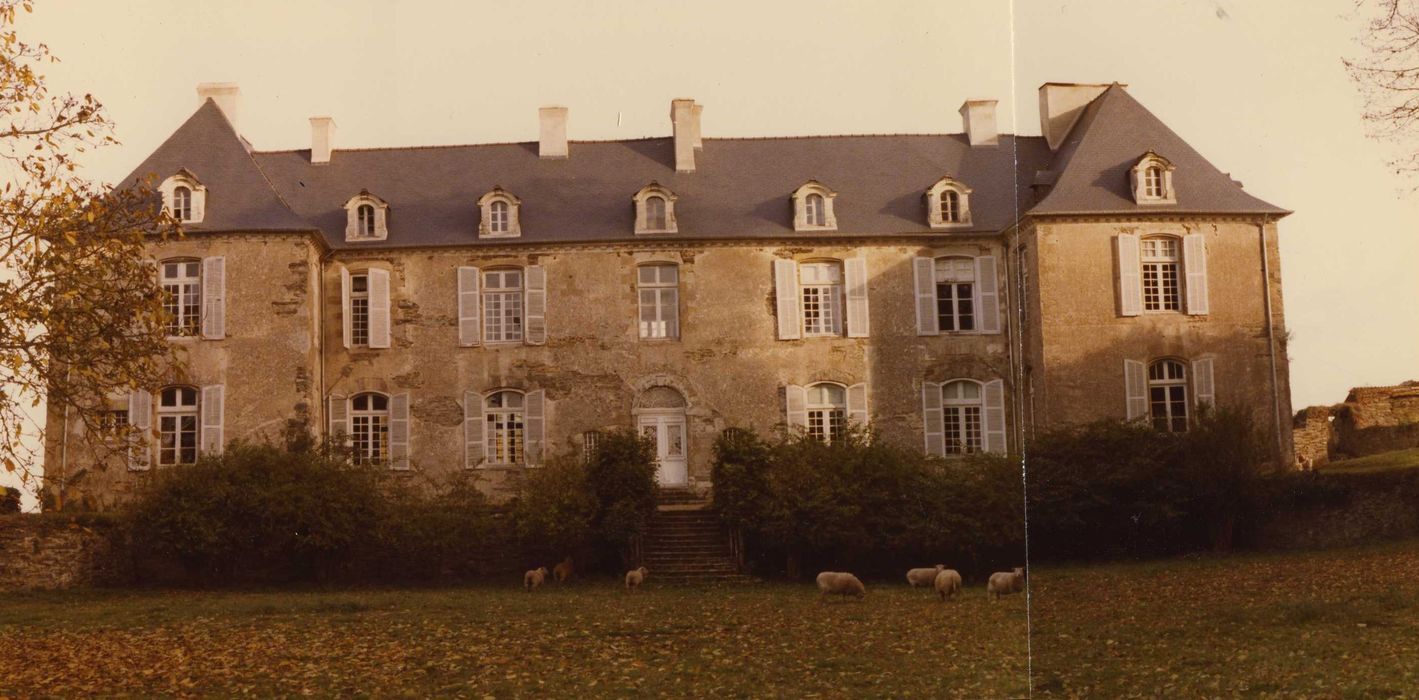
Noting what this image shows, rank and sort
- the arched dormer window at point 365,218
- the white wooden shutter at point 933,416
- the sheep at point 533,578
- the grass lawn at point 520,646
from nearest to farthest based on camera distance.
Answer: the grass lawn at point 520,646
the sheep at point 533,578
the white wooden shutter at point 933,416
the arched dormer window at point 365,218

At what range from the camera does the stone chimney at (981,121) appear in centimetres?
2805

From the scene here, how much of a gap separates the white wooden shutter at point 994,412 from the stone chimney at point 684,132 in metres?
7.29

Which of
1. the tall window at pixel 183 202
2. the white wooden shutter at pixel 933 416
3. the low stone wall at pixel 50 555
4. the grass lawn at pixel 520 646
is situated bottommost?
the grass lawn at pixel 520 646

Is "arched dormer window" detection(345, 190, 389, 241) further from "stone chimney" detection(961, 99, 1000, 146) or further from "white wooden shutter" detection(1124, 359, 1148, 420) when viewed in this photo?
"white wooden shutter" detection(1124, 359, 1148, 420)

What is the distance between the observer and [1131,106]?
79.9ft

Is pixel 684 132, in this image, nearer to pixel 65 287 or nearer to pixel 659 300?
pixel 659 300

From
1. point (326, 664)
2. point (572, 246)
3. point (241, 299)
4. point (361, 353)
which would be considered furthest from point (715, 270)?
point (326, 664)

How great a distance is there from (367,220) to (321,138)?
2.13 m

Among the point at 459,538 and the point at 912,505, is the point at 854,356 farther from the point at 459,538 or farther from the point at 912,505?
the point at 459,538

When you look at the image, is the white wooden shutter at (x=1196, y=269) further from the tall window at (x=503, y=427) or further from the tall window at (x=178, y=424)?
the tall window at (x=178, y=424)

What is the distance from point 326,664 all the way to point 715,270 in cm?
1481

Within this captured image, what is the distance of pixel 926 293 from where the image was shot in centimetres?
2594

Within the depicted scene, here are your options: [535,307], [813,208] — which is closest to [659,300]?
[535,307]

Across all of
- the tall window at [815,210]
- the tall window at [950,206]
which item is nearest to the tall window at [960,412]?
the tall window at [950,206]
